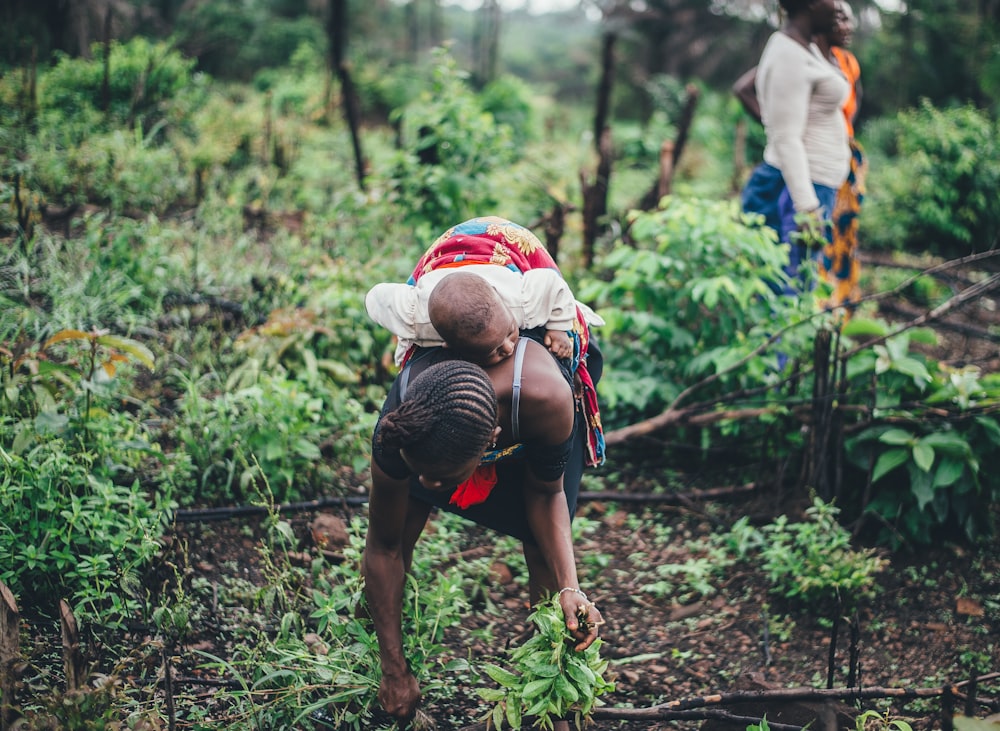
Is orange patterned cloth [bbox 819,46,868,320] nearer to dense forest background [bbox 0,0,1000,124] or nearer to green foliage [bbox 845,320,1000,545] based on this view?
green foliage [bbox 845,320,1000,545]

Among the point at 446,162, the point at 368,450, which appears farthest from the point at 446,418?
the point at 446,162

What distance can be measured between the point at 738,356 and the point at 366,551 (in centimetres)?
194

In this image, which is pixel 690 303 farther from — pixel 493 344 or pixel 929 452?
pixel 493 344

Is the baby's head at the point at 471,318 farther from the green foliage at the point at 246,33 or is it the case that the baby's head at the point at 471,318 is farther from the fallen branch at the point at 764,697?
the green foliage at the point at 246,33

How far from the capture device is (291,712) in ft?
7.45

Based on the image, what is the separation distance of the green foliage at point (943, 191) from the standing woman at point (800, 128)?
310 cm

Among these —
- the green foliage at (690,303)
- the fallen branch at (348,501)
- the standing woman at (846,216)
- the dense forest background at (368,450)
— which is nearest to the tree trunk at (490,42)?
the dense forest background at (368,450)

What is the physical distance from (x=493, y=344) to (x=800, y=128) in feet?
8.71

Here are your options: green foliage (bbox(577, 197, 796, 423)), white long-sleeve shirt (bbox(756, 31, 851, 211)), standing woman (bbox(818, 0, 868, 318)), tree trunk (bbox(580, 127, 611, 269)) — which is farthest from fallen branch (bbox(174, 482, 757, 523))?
→ tree trunk (bbox(580, 127, 611, 269))

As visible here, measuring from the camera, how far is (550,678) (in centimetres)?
192

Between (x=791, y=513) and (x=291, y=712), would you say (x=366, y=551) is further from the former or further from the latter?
(x=791, y=513)

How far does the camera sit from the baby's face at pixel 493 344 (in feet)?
6.22

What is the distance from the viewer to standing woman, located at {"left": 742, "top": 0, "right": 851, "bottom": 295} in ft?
12.6

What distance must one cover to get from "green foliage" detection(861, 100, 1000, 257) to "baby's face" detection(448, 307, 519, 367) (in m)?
5.73
